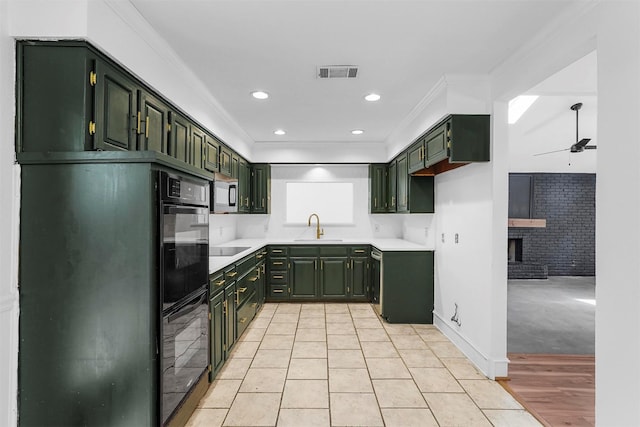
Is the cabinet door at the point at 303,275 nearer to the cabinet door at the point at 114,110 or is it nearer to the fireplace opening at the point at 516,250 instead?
the cabinet door at the point at 114,110

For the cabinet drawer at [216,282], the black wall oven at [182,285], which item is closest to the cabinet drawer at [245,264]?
the cabinet drawer at [216,282]

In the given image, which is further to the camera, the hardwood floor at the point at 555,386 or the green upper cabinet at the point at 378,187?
the green upper cabinet at the point at 378,187

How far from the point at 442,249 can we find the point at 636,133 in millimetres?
2513

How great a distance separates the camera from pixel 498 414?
2.27m

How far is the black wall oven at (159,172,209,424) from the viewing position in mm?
1704

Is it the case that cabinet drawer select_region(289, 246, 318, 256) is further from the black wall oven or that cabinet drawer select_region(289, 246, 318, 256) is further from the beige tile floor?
the black wall oven

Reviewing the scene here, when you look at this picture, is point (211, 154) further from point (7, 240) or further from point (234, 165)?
point (7, 240)

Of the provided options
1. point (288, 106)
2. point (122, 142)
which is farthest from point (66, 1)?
point (288, 106)

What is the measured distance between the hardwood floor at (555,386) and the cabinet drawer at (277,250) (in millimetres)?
3079

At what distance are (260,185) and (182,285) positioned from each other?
12.2 feet

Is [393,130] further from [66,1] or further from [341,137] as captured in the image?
[66,1]

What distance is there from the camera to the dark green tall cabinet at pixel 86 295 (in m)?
1.56

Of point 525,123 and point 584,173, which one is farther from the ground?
point 525,123

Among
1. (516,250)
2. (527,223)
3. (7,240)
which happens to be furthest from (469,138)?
(516,250)
